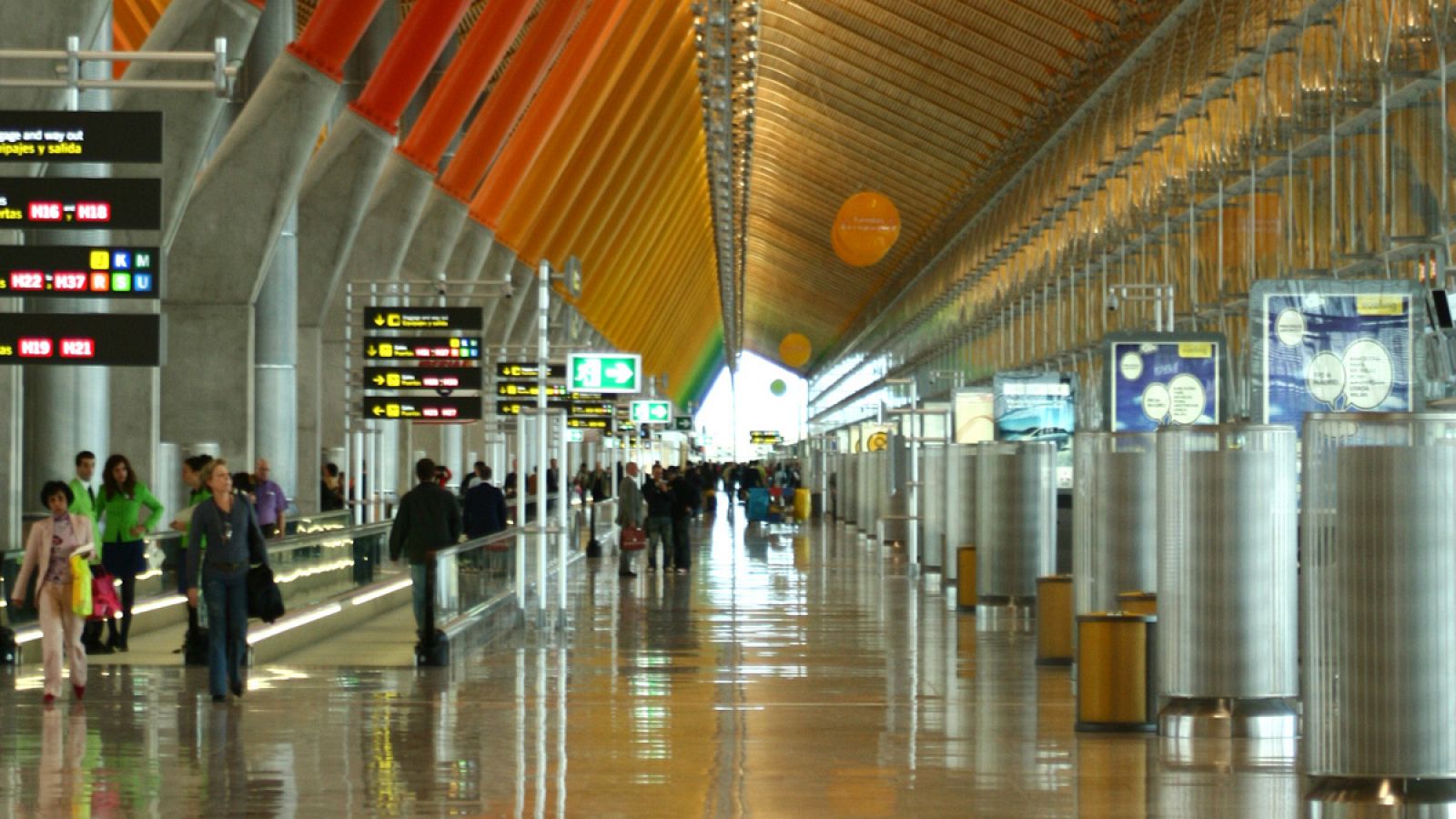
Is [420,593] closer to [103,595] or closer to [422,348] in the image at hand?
[103,595]

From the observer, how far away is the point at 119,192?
14.2 metres

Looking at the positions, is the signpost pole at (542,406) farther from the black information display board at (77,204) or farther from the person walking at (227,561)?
the black information display board at (77,204)

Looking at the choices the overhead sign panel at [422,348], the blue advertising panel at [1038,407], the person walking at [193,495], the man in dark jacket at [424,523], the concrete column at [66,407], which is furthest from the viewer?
the overhead sign panel at [422,348]

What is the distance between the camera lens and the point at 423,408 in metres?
28.1

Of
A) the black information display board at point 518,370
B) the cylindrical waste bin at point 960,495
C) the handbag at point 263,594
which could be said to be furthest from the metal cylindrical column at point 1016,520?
the black information display board at point 518,370

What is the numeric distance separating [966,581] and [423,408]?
25.6ft

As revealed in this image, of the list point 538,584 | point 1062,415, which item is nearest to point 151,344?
point 538,584

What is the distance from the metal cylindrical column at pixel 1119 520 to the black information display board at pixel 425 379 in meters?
13.1

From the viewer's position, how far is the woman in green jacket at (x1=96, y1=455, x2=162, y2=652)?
58.0 ft

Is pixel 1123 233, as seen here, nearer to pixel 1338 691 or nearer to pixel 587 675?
pixel 587 675

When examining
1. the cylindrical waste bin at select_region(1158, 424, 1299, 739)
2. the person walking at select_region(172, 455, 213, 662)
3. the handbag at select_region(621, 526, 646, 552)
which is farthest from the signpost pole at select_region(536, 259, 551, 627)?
the handbag at select_region(621, 526, 646, 552)

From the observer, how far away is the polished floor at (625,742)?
9.88m

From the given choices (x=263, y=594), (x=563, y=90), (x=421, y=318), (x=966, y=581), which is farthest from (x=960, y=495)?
(x=263, y=594)

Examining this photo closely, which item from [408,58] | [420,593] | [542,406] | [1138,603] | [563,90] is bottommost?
[420,593]
